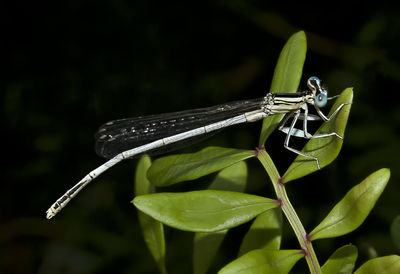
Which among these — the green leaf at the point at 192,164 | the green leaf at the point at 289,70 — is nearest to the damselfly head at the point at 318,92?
the green leaf at the point at 289,70

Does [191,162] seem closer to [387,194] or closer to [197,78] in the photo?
[387,194]

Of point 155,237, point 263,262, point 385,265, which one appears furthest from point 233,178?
point 385,265

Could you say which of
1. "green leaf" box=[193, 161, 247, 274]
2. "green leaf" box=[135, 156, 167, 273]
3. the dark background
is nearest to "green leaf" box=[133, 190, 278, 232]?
"green leaf" box=[193, 161, 247, 274]

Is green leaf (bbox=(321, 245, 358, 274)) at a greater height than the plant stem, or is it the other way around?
the plant stem

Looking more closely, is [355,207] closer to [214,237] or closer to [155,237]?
[214,237]

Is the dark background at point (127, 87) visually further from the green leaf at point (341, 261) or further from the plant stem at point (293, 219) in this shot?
the green leaf at point (341, 261)

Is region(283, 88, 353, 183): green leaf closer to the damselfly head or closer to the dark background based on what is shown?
the damselfly head
